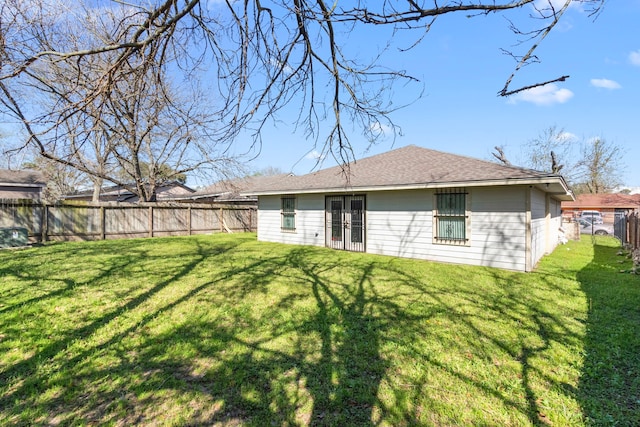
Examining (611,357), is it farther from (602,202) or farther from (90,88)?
(602,202)

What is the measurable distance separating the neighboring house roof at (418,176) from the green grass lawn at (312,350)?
250 centimetres

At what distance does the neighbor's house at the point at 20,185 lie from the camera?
2031cm

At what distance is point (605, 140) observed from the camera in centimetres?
2930

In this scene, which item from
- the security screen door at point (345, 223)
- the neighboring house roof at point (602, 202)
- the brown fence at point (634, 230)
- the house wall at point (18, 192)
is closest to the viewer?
the brown fence at point (634, 230)

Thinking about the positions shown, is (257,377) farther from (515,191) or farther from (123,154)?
(123,154)

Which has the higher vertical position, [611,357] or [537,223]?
[537,223]

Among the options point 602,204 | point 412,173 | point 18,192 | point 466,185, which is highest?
point 18,192

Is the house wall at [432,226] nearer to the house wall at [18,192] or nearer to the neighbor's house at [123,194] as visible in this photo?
the neighbor's house at [123,194]

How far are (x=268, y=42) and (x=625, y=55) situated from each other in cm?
348

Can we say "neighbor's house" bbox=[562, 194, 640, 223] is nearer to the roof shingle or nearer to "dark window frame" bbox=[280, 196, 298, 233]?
the roof shingle

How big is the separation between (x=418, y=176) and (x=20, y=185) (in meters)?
25.0

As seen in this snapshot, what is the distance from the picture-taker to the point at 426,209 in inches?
359

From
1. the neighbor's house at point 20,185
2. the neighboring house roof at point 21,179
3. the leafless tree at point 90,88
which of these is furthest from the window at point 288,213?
the neighboring house roof at point 21,179

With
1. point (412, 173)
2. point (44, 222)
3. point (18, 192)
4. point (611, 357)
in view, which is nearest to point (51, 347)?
point (611, 357)
